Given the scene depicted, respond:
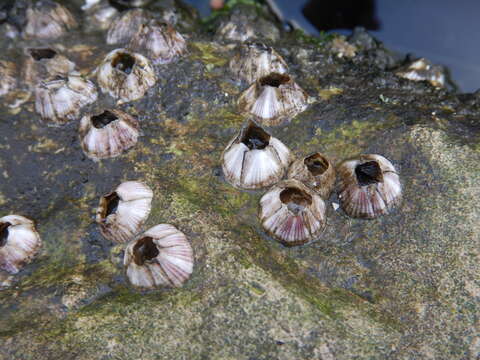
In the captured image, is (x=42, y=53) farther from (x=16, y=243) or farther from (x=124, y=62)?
(x=16, y=243)

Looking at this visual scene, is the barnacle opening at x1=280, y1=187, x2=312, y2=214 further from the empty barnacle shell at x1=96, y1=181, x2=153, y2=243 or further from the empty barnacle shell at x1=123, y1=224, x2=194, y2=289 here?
the empty barnacle shell at x1=96, y1=181, x2=153, y2=243

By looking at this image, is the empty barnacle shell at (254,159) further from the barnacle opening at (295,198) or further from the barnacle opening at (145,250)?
the barnacle opening at (145,250)

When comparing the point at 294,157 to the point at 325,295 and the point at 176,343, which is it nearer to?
the point at 325,295

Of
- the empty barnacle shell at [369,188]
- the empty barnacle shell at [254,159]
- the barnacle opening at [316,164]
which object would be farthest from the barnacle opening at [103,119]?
the empty barnacle shell at [369,188]

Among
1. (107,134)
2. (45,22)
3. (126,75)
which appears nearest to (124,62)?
(126,75)

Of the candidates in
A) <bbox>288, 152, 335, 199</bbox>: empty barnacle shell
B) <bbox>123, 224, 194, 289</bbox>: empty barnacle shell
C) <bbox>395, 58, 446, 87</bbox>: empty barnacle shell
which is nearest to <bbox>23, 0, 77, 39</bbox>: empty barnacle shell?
<bbox>123, 224, 194, 289</bbox>: empty barnacle shell

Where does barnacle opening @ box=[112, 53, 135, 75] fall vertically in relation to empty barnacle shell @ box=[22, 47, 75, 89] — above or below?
above
